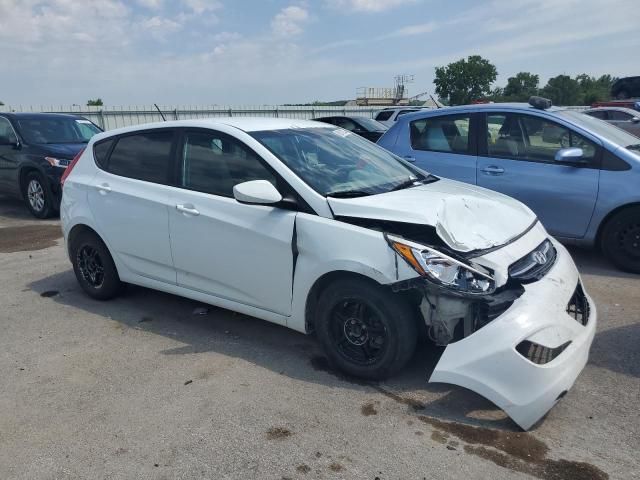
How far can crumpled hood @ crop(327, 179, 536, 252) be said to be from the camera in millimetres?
3410

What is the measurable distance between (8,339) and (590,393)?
14.2ft

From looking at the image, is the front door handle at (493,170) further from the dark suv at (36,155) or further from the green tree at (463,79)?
the green tree at (463,79)

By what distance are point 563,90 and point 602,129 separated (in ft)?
254

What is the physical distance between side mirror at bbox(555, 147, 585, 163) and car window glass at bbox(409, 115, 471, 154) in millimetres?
1119

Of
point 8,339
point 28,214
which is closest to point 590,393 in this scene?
point 8,339

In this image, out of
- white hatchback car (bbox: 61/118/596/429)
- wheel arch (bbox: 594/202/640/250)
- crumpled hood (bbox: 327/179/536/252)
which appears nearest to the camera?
white hatchback car (bbox: 61/118/596/429)

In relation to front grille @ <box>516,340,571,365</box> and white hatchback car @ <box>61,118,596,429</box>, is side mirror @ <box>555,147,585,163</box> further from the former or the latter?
front grille @ <box>516,340,571,365</box>

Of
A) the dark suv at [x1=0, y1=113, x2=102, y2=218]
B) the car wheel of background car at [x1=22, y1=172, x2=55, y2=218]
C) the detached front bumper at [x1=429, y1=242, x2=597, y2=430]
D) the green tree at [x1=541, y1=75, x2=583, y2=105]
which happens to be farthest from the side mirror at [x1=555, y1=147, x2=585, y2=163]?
the green tree at [x1=541, y1=75, x2=583, y2=105]

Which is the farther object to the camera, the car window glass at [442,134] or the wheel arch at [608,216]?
the car window glass at [442,134]

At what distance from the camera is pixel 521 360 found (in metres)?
2.88

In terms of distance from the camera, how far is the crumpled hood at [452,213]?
3410 millimetres

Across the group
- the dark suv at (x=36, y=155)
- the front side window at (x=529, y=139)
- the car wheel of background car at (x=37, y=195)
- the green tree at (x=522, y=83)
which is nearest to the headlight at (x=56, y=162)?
the dark suv at (x=36, y=155)

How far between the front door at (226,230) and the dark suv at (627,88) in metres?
31.3

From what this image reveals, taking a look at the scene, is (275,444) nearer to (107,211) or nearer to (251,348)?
(251,348)
